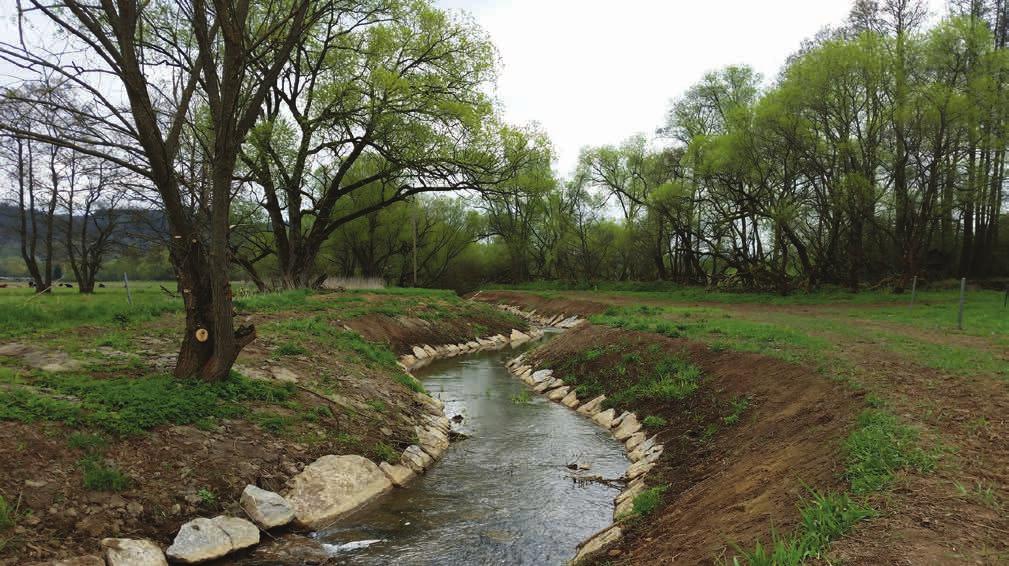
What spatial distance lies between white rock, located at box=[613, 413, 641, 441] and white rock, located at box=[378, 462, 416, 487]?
381cm

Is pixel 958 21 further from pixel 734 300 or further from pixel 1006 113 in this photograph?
pixel 734 300

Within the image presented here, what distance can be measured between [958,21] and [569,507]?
2787 centimetres

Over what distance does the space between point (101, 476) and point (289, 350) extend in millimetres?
5179

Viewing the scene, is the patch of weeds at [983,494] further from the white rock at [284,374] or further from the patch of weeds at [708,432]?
the white rock at [284,374]

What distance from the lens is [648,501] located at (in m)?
6.05

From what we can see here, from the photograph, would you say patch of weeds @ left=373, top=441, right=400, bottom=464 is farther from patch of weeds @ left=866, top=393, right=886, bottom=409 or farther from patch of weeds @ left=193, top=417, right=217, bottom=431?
patch of weeds @ left=866, top=393, right=886, bottom=409

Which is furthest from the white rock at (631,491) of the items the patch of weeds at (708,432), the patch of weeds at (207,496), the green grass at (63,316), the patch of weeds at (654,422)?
the green grass at (63,316)

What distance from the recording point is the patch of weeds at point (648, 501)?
589 centimetres

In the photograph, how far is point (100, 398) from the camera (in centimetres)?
596

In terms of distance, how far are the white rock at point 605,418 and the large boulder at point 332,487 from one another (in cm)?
468

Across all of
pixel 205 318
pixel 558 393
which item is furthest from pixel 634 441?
pixel 205 318

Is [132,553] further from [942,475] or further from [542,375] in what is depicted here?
[542,375]

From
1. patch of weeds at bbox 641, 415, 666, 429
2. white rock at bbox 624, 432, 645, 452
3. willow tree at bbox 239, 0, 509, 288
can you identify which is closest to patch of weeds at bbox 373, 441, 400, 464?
white rock at bbox 624, 432, 645, 452

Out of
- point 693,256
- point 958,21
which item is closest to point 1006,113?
point 958,21
